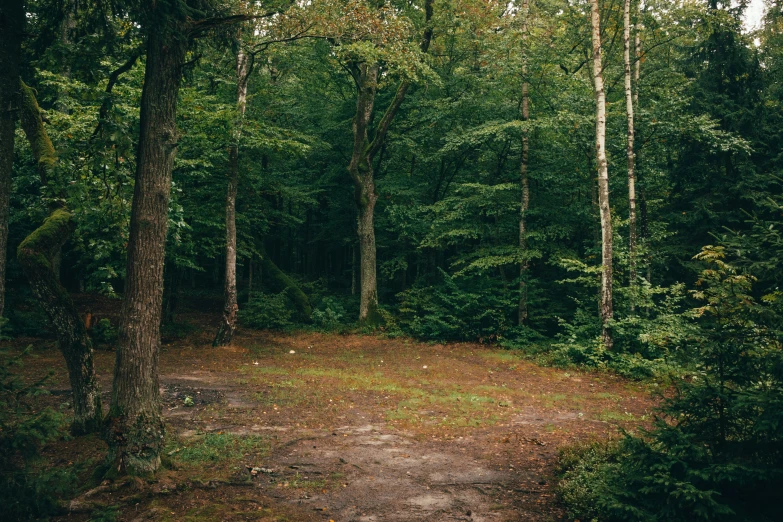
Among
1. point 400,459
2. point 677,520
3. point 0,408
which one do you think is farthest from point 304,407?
point 677,520

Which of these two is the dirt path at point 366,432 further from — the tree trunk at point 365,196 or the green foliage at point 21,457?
the tree trunk at point 365,196

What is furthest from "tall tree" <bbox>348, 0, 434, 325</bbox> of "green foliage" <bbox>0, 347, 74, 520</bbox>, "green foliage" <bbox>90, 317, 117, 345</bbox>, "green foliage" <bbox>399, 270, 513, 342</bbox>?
"green foliage" <bbox>0, 347, 74, 520</bbox>

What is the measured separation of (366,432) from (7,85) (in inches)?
276

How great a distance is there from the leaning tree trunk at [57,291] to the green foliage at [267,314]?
1359 centimetres

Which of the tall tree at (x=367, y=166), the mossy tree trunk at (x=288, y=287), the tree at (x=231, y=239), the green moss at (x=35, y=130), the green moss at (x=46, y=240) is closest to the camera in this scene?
Answer: the green moss at (x=46, y=240)

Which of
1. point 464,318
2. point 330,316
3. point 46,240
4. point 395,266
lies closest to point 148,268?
point 46,240

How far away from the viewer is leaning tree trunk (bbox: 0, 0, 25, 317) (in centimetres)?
579

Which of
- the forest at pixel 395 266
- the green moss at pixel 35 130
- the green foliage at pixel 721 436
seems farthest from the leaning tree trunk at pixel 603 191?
the green moss at pixel 35 130

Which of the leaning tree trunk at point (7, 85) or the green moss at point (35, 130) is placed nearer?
the leaning tree trunk at point (7, 85)

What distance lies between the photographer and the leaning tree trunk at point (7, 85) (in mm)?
5793

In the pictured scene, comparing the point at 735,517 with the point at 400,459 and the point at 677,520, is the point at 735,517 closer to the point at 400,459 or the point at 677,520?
the point at 677,520

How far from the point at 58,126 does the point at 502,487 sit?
12.5m

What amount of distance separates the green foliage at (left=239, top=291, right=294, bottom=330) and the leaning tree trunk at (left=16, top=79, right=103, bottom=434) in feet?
44.6

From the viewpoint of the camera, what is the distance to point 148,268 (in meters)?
6.48
